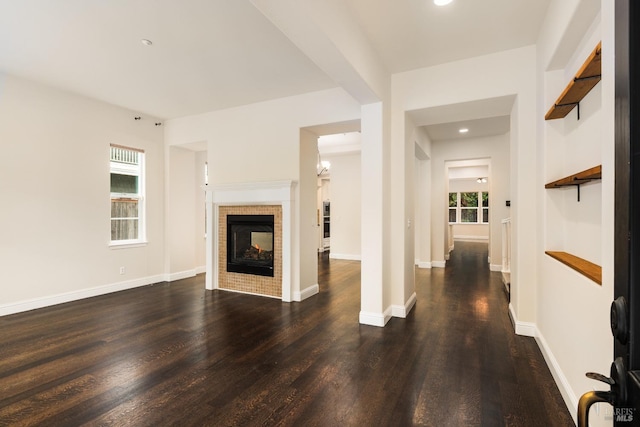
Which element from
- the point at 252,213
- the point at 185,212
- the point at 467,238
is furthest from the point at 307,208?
the point at 467,238

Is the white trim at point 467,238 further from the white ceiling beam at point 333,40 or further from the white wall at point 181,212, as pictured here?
the white ceiling beam at point 333,40

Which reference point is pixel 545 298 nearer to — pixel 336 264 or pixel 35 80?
pixel 336 264

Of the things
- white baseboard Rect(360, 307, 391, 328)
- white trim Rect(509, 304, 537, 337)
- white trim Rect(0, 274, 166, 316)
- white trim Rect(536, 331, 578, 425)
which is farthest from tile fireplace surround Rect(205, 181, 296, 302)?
white trim Rect(536, 331, 578, 425)

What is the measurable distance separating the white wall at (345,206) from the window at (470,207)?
744cm

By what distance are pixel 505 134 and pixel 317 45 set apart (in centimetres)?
596

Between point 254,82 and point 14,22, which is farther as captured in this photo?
point 254,82

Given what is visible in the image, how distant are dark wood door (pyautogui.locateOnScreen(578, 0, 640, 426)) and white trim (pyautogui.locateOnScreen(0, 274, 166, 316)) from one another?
5562 millimetres

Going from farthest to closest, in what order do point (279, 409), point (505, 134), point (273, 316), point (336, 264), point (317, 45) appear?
point (336, 264), point (505, 134), point (273, 316), point (317, 45), point (279, 409)

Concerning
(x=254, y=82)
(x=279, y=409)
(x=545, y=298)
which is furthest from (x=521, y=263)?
(x=254, y=82)

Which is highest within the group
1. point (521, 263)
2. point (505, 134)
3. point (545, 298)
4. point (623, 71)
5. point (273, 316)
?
point (505, 134)

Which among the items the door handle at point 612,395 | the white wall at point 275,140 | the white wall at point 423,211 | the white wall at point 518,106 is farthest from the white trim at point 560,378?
the white wall at point 423,211

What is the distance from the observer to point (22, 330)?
11.1 feet

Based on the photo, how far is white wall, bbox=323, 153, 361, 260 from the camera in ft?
26.7

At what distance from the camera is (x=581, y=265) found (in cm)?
192
